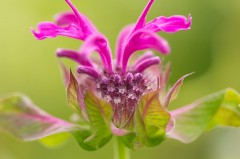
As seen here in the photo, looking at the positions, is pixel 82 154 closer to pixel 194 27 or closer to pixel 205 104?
pixel 194 27

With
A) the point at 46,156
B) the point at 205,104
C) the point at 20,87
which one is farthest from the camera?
the point at 20,87

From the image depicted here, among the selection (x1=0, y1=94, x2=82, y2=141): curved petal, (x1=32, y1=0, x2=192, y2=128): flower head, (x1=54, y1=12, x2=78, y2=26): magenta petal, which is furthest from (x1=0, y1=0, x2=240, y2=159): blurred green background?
(x1=32, y1=0, x2=192, y2=128): flower head

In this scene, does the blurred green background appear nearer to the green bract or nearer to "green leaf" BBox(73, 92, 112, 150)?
the green bract

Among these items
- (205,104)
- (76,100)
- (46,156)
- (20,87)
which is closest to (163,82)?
(205,104)

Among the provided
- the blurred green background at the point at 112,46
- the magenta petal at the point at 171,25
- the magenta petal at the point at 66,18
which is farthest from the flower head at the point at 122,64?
the blurred green background at the point at 112,46

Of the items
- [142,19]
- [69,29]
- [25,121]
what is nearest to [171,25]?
[142,19]

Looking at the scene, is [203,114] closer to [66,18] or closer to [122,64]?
[122,64]
